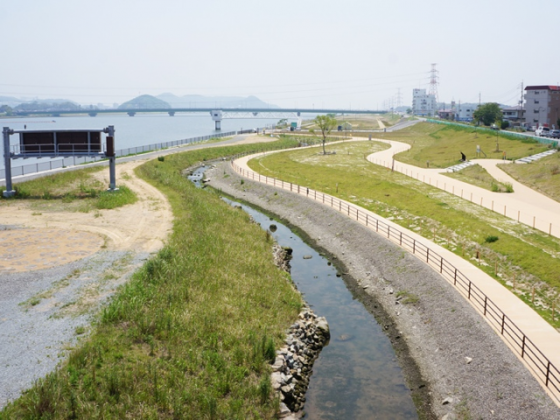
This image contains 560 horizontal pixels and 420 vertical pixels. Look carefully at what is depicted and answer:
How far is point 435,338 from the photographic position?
26.4 meters

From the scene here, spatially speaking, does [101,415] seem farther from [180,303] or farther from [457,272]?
[457,272]

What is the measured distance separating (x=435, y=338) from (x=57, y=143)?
153 feet

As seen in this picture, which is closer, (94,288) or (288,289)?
(94,288)

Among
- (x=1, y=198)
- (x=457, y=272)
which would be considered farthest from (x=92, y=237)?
(x=457, y=272)

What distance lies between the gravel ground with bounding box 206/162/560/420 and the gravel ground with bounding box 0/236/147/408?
1591 centimetres

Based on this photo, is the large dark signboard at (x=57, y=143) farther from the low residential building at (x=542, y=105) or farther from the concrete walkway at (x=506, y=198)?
the low residential building at (x=542, y=105)

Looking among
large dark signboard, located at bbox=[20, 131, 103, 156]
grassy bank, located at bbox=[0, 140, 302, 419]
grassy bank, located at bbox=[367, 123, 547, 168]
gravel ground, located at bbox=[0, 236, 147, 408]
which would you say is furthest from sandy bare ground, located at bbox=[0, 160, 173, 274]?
grassy bank, located at bbox=[367, 123, 547, 168]

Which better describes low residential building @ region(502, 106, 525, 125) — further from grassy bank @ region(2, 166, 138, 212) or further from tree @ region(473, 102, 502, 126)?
grassy bank @ region(2, 166, 138, 212)

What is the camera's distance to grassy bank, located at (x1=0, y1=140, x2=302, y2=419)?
61.3 ft

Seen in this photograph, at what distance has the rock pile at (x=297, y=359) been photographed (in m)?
21.9

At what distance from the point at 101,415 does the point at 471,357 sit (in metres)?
15.8

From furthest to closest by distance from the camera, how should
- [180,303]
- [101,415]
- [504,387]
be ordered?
[180,303], [504,387], [101,415]

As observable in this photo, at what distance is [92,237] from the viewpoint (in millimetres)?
40656

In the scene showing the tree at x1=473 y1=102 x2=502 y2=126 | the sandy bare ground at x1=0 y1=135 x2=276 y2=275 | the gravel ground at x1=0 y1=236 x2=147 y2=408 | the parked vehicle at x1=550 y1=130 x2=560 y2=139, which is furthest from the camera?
the tree at x1=473 y1=102 x2=502 y2=126
